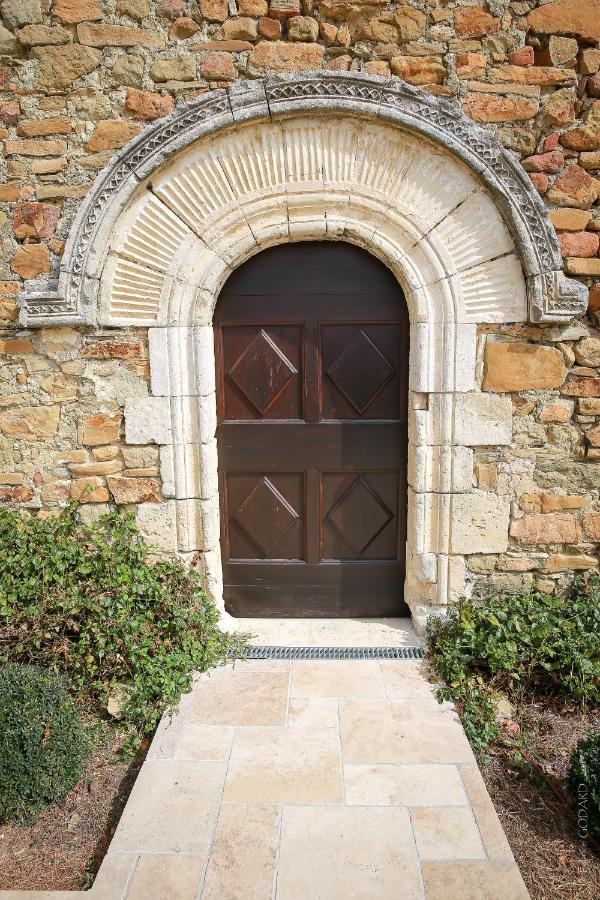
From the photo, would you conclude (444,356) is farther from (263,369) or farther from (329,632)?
(329,632)

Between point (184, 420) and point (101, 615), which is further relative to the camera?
point (184, 420)

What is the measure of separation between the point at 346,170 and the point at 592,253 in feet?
4.51

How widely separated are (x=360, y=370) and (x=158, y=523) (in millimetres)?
1507

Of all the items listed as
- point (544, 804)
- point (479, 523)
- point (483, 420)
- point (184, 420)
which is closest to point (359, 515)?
point (479, 523)

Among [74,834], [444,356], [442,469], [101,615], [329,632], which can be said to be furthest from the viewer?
[329,632]

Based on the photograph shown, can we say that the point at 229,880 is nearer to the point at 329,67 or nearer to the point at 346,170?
the point at 346,170

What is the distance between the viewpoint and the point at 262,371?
3291 mm

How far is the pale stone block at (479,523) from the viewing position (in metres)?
3.18

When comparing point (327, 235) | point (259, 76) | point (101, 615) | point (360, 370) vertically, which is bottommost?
point (101, 615)

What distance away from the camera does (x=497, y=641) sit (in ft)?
9.83

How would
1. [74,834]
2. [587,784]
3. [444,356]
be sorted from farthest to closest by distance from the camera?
[444,356] < [74,834] < [587,784]

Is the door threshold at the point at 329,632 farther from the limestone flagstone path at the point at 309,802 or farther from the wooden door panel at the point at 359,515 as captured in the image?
the wooden door panel at the point at 359,515

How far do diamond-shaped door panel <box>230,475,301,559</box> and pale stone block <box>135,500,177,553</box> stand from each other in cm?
41

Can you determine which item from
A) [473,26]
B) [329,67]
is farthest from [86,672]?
[473,26]
